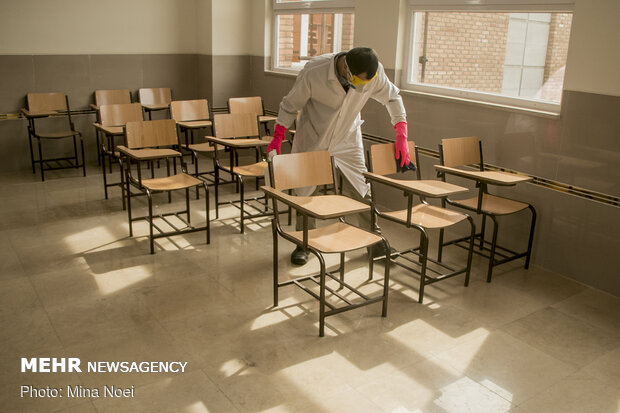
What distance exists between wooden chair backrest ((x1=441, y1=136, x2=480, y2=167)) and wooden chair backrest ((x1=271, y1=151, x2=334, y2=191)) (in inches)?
40.3

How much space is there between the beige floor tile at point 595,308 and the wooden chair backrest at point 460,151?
1239mm

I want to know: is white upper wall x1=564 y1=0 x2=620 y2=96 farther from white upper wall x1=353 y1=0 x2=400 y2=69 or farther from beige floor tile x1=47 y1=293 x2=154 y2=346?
beige floor tile x1=47 y1=293 x2=154 y2=346

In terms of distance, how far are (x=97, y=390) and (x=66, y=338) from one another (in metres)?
0.56

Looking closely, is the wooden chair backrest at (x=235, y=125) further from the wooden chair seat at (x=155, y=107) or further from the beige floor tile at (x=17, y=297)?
the beige floor tile at (x=17, y=297)

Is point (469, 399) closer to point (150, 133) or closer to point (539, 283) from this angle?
point (539, 283)

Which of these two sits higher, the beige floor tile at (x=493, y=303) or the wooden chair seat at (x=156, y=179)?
the wooden chair seat at (x=156, y=179)

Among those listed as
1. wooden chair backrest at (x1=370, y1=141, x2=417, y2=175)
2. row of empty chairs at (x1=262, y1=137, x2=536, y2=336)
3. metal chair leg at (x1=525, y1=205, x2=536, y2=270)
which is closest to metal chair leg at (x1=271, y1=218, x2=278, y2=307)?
row of empty chairs at (x1=262, y1=137, x2=536, y2=336)

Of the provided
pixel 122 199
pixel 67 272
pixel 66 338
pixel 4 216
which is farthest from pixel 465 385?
pixel 4 216

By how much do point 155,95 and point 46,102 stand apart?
1.29 metres

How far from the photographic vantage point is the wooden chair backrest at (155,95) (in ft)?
23.0

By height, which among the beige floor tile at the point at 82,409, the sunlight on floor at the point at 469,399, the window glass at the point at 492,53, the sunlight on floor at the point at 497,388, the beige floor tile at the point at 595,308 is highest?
the window glass at the point at 492,53

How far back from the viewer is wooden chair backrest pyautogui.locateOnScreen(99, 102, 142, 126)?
18.5ft

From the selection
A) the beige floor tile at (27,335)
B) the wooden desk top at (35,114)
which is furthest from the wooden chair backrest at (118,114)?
the beige floor tile at (27,335)

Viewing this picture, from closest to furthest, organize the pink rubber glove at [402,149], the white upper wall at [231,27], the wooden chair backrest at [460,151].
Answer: the pink rubber glove at [402,149] < the wooden chair backrest at [460,151] < the white upper wall at [231,27]
